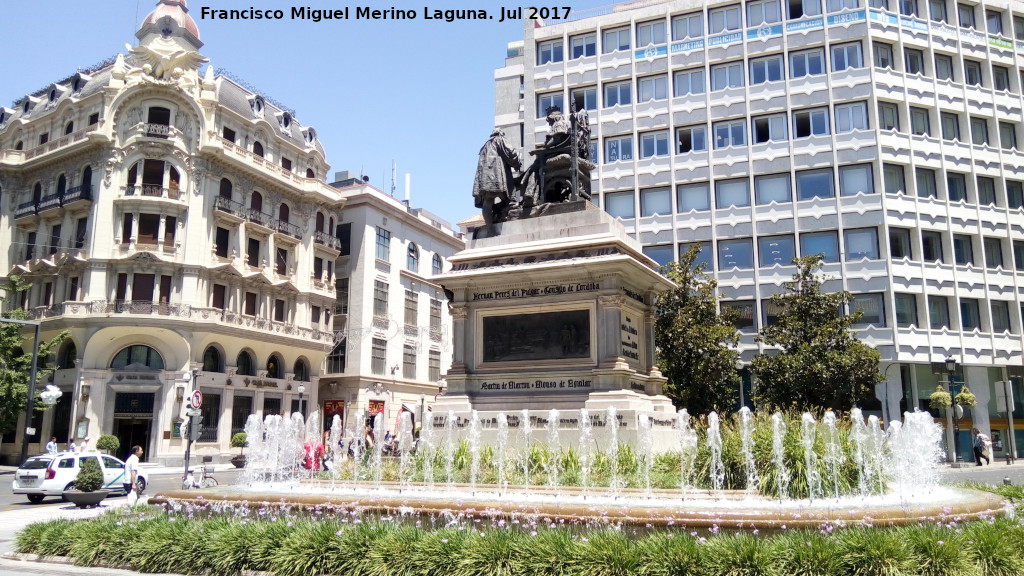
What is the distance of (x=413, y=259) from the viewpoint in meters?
64.5

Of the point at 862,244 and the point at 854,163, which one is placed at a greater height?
the point at 854,163

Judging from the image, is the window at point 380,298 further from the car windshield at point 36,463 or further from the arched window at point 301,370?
the car windshield at point 36,463

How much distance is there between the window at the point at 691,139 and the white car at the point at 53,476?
33720 millimetres

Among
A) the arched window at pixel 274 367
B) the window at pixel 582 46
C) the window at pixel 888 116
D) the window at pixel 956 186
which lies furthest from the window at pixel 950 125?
the arched window at pixel 274 367

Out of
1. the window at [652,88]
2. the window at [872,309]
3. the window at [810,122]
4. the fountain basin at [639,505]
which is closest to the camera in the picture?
the fountain basin at [639,505]

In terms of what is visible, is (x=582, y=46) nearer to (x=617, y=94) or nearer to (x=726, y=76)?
(x=617, y=94)

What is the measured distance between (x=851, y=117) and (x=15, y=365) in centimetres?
4720

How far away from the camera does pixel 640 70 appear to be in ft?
157

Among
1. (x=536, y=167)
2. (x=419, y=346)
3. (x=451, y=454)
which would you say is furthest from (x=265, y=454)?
(x=419, y=346)

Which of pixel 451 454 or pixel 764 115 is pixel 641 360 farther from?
pixel 764 115

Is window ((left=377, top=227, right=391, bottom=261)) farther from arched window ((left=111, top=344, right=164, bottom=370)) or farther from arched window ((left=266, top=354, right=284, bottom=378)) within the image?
arched window ((left=111, top=344, right=164, bottom=370))

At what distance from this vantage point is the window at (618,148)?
47469mm

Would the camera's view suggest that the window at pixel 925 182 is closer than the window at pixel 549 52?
Yes

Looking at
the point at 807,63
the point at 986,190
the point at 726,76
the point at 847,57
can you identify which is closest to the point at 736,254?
the point at 726,76
